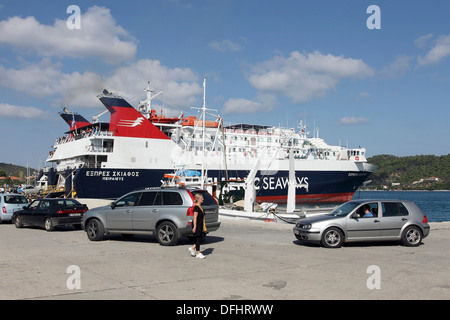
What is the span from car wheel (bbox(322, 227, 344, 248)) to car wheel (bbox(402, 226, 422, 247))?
1.81 metres

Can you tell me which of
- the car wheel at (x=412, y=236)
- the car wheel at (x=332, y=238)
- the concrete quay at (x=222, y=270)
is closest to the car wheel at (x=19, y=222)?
the concrete quay at (x=222, y=270)

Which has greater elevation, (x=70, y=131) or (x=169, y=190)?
(x=70, y=131)

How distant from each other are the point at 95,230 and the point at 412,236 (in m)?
9.21

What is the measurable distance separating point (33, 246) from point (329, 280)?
8.37 metres

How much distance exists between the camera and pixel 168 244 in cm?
1144

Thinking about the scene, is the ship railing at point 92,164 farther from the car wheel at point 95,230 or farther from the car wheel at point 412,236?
the car wheel at point 412,236

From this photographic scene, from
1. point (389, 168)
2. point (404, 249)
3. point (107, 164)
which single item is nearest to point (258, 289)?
point (404, 249)

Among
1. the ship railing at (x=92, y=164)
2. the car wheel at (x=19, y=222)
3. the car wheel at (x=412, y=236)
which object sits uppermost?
the ship railing at (x=92, y=164)

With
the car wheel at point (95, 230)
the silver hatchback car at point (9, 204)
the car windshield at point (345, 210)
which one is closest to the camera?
the car windshield at point (345, 210)

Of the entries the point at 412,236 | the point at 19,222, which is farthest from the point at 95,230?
the point at 412,236

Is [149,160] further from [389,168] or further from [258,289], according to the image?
[389,168]

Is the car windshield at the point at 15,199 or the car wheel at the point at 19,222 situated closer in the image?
the car wheel at the point at 19,222

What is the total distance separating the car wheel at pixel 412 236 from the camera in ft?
37.7

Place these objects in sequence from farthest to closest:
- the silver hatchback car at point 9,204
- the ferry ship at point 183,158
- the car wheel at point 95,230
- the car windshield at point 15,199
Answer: the ferry ship at point 183,158 → the car windshield at point 15,199 → the silver hatchback car at point 9,204 → the car wheel at point 95,230
